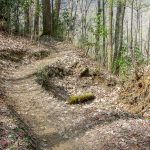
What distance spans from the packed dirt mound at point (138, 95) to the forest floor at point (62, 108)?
0.71m

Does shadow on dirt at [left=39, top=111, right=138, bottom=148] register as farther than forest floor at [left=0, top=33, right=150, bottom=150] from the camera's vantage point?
Yes

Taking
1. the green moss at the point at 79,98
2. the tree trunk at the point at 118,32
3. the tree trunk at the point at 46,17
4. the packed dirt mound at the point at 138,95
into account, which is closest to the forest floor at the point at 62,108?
the green moss at the point at 79,98

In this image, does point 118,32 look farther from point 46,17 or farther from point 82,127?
point 82,127

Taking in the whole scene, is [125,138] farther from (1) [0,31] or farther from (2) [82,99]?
(1) [0,31]

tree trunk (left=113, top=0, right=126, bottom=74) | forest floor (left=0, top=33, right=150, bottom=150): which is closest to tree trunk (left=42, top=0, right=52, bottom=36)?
tree trunk (left=113, top=0, right=126, bottom=74)

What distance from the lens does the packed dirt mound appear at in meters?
15.9

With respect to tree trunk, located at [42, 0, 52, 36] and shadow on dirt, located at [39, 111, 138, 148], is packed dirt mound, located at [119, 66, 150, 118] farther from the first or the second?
tree trunk, located at [42, 0, 52, 36]

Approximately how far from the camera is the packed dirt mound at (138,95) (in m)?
15.9

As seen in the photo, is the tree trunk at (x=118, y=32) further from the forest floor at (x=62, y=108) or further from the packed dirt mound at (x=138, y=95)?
the packed dirt mound at (x=138, y=95)

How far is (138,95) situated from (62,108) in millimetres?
4072

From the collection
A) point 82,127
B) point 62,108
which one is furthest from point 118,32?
point 82,127

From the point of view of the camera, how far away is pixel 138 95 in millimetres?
16469

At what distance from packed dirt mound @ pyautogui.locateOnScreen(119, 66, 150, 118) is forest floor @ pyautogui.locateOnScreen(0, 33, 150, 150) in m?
0.71

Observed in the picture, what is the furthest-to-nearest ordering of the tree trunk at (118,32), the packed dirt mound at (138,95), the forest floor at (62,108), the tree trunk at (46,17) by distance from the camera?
the tree trunk at (118,32) → the tree trunk at (46,17) → the packed dirt mound at (138,95) → the forest floor at (62,108)
